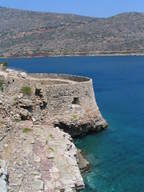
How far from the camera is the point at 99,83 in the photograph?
92.7 meters

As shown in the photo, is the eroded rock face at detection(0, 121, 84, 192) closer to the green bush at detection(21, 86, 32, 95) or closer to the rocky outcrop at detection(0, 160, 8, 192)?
the rocky outcrop at detection(0, 160, 8, 192)

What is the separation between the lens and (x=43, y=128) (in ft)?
113

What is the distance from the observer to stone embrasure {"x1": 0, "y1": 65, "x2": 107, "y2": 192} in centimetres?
2528

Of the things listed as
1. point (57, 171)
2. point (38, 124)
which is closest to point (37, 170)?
A: point (57, 171)

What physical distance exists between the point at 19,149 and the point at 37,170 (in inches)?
118

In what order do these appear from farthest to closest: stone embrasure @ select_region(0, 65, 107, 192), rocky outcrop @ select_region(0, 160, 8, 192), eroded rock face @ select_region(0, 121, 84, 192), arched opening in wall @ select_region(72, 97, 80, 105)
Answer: arched opening in wall @ select_region(72, 97, 80, 105), stone embrasure @ select_region(0, 65, 107, 192), eroded rock face @ select_region(0, 121, 84, 192), rocky outcrop @ select_region(0, 160, 8, 192)

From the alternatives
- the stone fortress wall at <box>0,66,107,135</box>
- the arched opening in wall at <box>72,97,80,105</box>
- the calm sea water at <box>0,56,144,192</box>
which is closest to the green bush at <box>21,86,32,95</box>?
the stone fortress wall at <box>0,66,107,135</box>

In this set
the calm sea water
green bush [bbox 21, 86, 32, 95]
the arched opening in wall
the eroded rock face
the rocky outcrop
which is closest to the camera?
the rocky outcrop

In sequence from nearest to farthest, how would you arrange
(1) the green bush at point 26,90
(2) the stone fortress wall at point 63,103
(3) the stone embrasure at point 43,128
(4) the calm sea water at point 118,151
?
1. (3) the stone embrasure at point 43,128
2. (4) the calm sea water at point 118,151
3. (1) the green bush at point 26,90
4. (2) the stone fortress wall at point 63,103

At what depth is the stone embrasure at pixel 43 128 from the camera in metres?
25.3

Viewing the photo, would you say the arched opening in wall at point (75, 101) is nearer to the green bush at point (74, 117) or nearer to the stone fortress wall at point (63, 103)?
the stone fortress wall at point (63, 103)

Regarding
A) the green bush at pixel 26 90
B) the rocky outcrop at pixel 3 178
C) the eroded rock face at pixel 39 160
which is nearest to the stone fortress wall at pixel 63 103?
the green bush at pixel 26 90

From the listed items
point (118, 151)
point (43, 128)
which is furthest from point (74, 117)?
point (118, 151)

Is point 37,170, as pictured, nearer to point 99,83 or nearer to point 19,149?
point 19,149
